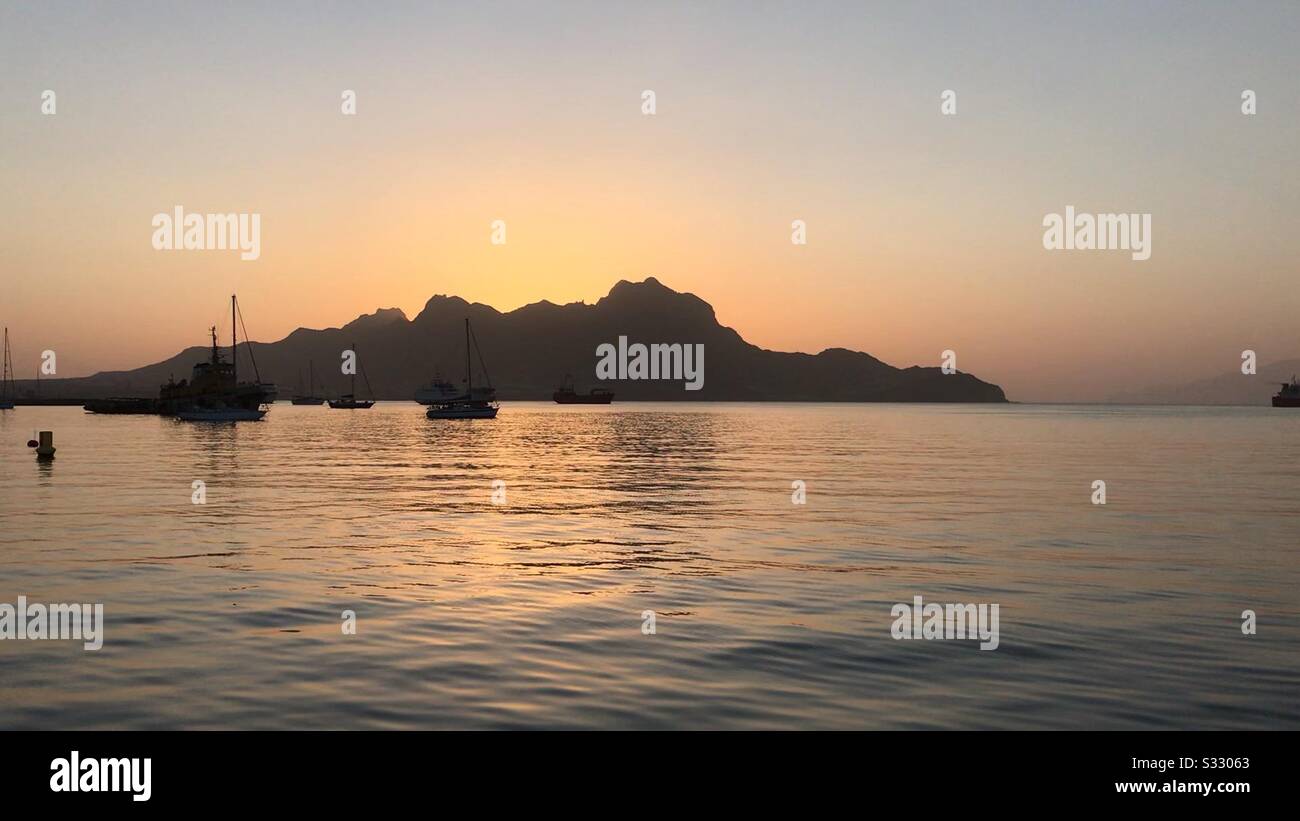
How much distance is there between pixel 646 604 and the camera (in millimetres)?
21609

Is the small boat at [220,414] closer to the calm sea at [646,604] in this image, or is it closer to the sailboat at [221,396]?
the sailboat at [221,396]

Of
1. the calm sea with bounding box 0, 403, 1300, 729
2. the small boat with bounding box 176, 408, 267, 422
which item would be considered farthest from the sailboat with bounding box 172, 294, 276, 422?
the calm sea with bounding box 0, 403, 1300, 729

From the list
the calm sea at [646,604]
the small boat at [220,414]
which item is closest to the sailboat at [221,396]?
the small boat at [220,414]

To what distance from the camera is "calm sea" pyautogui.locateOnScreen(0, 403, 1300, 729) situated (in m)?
13.8

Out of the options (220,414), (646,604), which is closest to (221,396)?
(220,414)

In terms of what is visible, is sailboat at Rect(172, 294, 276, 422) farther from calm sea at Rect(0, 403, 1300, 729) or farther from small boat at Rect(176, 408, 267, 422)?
calm sea at Rect(0, 403, 1300, 729)

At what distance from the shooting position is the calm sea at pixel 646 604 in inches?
542

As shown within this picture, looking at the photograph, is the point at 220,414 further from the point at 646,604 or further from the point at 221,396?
the point at 646,604

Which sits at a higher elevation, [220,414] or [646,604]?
[220,414]

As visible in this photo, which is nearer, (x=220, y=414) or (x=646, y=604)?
(x=646, y=604)
